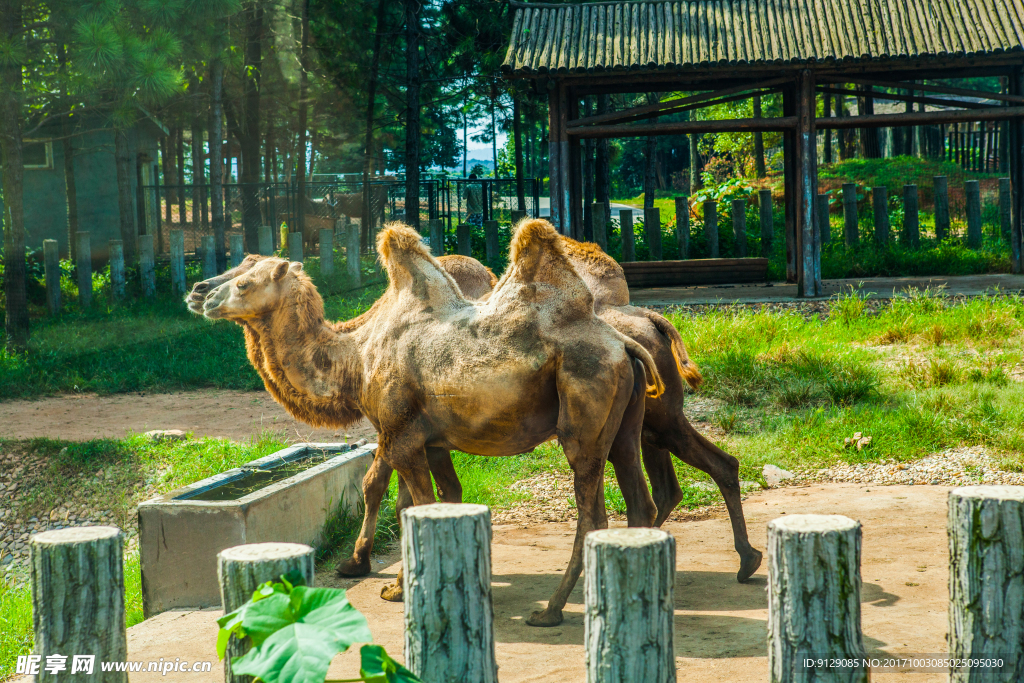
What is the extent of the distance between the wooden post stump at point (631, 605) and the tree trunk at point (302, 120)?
16616mm

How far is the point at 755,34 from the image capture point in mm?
11875

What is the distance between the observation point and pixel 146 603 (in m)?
4.88

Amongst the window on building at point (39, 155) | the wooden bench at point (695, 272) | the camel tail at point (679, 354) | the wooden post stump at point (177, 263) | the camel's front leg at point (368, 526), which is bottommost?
the camel's front leg at point (368, 526)

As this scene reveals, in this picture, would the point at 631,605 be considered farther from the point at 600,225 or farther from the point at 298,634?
the point at 600,225

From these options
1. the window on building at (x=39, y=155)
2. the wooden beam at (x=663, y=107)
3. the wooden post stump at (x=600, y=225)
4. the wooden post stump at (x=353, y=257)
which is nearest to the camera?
the wooden beam at (x=663, y=107)

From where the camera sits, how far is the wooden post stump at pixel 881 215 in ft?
49.2

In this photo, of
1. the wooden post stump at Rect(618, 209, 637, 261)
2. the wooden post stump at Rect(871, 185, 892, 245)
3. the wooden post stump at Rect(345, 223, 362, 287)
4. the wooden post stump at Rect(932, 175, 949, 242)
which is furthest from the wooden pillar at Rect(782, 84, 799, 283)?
the wooden post stump at Rect(345, 223, 362, 287)

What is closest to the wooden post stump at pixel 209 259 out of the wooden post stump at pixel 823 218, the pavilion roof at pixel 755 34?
the pavilion roof at pixel 755 34

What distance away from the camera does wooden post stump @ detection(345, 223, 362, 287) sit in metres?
14.7

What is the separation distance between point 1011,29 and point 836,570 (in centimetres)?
1144

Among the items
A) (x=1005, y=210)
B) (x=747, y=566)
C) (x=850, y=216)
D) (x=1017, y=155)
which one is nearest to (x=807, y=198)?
(x=1017, y=155)

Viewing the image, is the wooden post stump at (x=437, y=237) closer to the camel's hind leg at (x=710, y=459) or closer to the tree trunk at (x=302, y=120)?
the tree trunk at (x=302, y=120)

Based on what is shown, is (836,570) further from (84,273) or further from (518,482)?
(84,273)

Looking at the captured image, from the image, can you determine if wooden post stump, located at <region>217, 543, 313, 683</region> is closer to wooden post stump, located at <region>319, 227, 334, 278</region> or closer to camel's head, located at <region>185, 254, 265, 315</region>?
camel's head, located at <region>185, 254, 265, 315</region>
